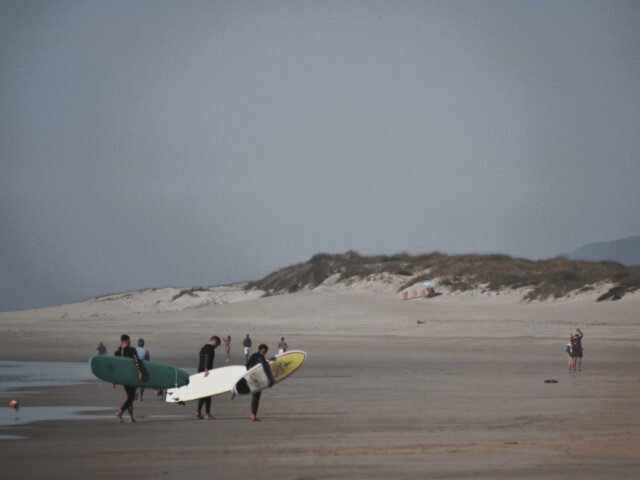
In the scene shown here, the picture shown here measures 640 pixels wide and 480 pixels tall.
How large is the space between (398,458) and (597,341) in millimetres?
31958

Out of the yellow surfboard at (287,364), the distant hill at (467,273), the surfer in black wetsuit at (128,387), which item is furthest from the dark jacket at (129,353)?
the distant hill at (467,273)

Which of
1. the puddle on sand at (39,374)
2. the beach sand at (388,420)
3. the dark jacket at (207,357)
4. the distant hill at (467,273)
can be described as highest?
the distant hill at (467,273)

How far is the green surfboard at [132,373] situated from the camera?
20.4 metres

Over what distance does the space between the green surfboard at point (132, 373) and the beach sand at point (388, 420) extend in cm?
49

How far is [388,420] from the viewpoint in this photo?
64.1 ft

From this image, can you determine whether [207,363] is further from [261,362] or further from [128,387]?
[128,387]

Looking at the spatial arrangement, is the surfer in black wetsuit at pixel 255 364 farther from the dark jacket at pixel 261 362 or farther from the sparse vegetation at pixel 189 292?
the sparse vegetation at pixel 189 292

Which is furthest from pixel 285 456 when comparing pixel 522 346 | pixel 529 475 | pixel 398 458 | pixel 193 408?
pixel 522 346

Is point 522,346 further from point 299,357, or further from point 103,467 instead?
point 103,467

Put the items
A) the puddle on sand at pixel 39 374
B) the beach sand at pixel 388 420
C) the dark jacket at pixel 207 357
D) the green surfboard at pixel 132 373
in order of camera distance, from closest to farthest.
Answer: the beach sand at pixel 388 420, the green surfboard at pixel 132 373, the dark jacket at pixel 207 357, the puddle on sand at pixel 39 374

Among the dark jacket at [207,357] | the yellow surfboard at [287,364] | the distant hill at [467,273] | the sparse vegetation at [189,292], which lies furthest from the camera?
the sparse vegetation at [189,292]

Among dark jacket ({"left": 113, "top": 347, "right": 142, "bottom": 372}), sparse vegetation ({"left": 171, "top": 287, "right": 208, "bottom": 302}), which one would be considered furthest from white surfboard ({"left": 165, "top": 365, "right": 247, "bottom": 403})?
sparse vegetation ({"left": 171, "top": 287, "right": 208, "bottom": 302})

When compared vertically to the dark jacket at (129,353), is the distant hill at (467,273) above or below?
above

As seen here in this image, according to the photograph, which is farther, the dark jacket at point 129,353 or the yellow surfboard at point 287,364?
the yellow surfboard at point 287,364
